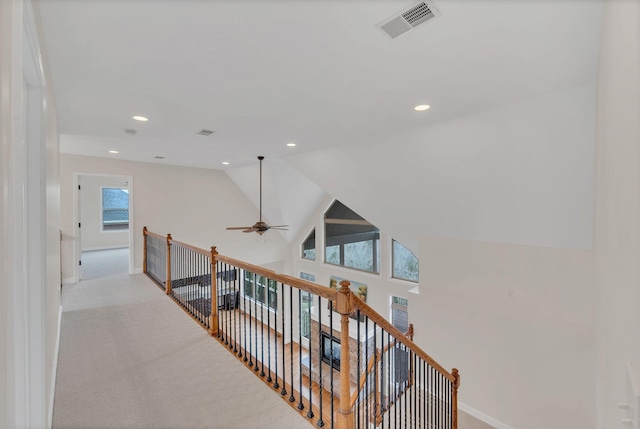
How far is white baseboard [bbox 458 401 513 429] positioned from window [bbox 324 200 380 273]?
3465mm

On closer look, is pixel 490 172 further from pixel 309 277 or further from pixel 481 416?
pixel 309 277

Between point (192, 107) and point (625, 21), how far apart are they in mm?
3227

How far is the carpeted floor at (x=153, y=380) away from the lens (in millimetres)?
2107

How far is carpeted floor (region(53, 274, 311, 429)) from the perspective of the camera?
83.0 inches

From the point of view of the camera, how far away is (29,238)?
62.1 inches

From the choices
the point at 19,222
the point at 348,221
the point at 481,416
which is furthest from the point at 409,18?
the point at 348,221

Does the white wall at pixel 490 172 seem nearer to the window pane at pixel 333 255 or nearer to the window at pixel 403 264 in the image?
the window at pixel 403 264

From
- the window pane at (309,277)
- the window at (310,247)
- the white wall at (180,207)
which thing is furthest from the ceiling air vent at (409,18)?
the window pane at (309,277)

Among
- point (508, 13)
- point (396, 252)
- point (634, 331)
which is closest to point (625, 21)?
point (508, 13)

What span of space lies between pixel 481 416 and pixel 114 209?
1128 centimetres

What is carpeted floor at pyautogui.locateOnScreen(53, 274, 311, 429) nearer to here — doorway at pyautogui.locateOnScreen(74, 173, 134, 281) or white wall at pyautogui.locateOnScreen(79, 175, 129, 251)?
doorway at pyautogui.locateOnScreen(74, 173, 134, 281)

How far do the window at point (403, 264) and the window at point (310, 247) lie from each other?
110 inches

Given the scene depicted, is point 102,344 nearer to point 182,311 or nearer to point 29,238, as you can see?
point 182,311

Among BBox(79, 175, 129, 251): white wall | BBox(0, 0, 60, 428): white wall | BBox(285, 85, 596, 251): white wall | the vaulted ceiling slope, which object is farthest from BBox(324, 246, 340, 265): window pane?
BBox(0, 0, 60, 428): white wall
